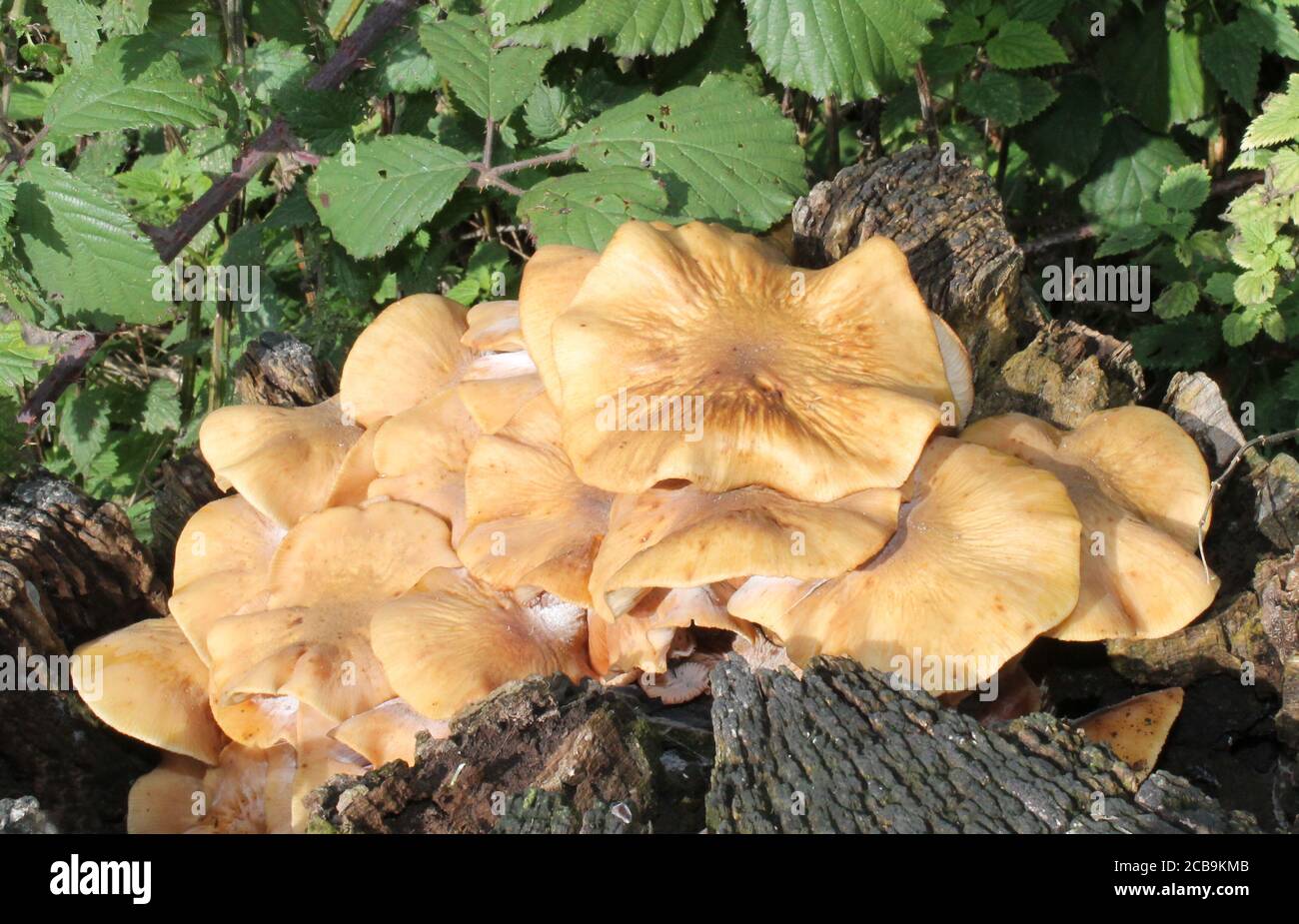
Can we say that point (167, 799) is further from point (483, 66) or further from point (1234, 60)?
point (1234, 60)

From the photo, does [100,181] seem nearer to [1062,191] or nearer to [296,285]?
[296,285]

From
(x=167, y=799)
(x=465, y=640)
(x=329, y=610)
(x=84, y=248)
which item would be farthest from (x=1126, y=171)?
(x=167, y=799)

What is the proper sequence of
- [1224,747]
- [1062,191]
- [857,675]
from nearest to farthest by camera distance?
[857,675] → [1224,747] → [1062,191]

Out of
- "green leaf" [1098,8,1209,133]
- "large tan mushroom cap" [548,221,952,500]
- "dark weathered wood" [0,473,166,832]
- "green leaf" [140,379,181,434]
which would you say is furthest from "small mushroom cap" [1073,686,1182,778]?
"green leaf" [140,379,181,434]

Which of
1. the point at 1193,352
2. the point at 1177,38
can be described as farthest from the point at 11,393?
the point at 1177,38

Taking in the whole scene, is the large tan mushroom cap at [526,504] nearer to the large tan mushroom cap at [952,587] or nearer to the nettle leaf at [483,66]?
the large tan mushroom cap at [952,587]

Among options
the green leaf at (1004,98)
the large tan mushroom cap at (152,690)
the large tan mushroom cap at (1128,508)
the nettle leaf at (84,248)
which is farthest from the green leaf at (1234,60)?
the large tan mushroom cap at (152,690)
